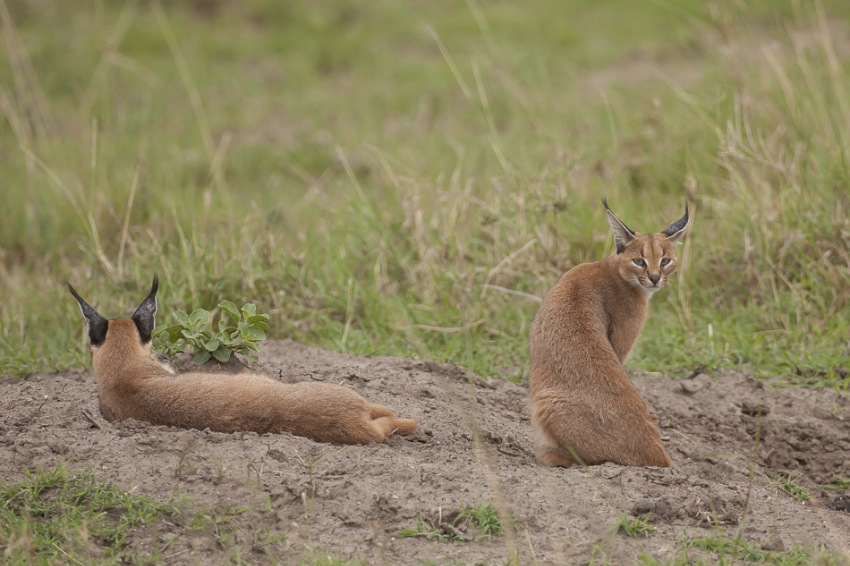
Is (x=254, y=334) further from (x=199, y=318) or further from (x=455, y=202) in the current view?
(x=455, y=202)

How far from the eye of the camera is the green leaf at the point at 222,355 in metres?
4.79

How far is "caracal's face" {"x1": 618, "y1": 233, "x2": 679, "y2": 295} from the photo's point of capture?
482cm

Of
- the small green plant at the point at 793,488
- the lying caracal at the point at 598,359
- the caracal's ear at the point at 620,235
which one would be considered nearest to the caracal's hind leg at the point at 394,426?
the lying caracal at the point at 598,359

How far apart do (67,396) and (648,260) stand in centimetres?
264

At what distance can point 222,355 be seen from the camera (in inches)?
189

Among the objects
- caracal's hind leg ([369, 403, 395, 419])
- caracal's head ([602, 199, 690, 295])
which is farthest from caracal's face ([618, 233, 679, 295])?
caracal's hind leg ([369, 403, 395, 419])

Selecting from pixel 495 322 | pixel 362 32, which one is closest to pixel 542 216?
pixel 495 322

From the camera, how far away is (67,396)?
15.9ft

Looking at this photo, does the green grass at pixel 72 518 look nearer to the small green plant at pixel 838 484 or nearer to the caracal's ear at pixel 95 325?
the caracal's ear at pixel 95 325

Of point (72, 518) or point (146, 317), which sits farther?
point (146, 317)

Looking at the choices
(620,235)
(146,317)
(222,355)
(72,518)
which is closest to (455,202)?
(620,235)

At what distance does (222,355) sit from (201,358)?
0.10 meters

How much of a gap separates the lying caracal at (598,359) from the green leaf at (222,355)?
4.37 ft

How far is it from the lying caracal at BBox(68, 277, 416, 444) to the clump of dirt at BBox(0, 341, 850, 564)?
2.3 inches
